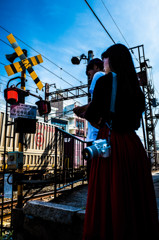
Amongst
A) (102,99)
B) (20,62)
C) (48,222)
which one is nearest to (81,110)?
(102,99)

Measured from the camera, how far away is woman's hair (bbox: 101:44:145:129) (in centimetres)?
124

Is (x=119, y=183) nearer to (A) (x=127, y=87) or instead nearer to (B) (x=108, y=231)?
(B) (x=108, y=231)

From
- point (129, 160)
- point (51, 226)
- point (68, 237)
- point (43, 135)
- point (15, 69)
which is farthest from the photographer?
point (43, 135)

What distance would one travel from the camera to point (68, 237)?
6.24 ft

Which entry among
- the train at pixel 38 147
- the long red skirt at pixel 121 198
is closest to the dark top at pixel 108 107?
the long red skirt at pixel 121 198

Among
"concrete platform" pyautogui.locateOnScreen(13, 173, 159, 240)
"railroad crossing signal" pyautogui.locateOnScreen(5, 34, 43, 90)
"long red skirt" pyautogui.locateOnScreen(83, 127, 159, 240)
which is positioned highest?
"railroad crossing signal" pyautogui.locateOnScreen(5, 34, 43, 90)

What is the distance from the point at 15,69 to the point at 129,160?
3.58m

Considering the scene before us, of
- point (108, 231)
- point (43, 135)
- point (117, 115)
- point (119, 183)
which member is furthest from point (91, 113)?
point (43, 135)

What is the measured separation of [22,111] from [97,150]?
8.37 ft

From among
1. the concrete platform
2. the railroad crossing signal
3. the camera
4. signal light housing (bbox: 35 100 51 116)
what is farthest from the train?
the camera

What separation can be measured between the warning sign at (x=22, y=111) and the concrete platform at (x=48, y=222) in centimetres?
161

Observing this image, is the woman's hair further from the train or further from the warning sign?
the train

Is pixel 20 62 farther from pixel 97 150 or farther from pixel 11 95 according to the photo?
pixel 97 150

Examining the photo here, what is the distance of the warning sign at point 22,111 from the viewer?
10.5 ft
